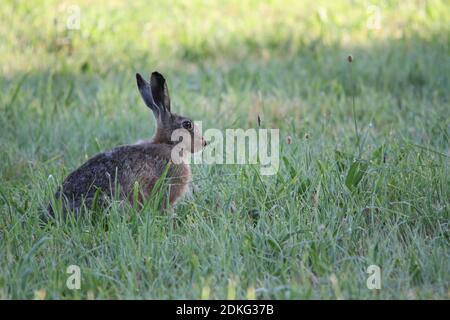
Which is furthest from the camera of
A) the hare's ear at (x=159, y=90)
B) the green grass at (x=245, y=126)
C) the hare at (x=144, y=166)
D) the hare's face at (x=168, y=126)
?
the hare's face at (x=168, y=126)

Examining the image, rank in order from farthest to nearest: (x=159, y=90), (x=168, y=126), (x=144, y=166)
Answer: (x=168, y=126) < (x=159, y=90) < (x=144, y=166)

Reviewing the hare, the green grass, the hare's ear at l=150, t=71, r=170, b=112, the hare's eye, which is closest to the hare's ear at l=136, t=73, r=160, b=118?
the hare

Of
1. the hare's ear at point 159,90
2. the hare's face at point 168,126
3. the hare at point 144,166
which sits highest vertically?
the hare's ear at point 159,90

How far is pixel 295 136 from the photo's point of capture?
19.3 ft

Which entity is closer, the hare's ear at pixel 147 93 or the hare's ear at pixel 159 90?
the hare's ear at pixel 159 90

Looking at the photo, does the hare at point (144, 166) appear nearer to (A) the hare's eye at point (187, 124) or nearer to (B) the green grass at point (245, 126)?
(A) the hare's eye at point (187, 124)

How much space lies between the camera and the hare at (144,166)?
4.85m

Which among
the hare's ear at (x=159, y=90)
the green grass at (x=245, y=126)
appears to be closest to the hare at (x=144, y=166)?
the hare's ear at (x=159, y=90)

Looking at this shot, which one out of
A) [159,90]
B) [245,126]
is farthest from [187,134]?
[245,126]

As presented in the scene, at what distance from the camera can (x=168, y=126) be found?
5684 millimetres

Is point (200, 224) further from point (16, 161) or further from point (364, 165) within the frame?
point (16, 161)

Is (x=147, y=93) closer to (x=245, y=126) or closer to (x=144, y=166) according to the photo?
(x=144, y=166)

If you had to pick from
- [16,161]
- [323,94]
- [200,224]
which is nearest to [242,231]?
[200,224]

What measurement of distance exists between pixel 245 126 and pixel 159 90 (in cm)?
158
